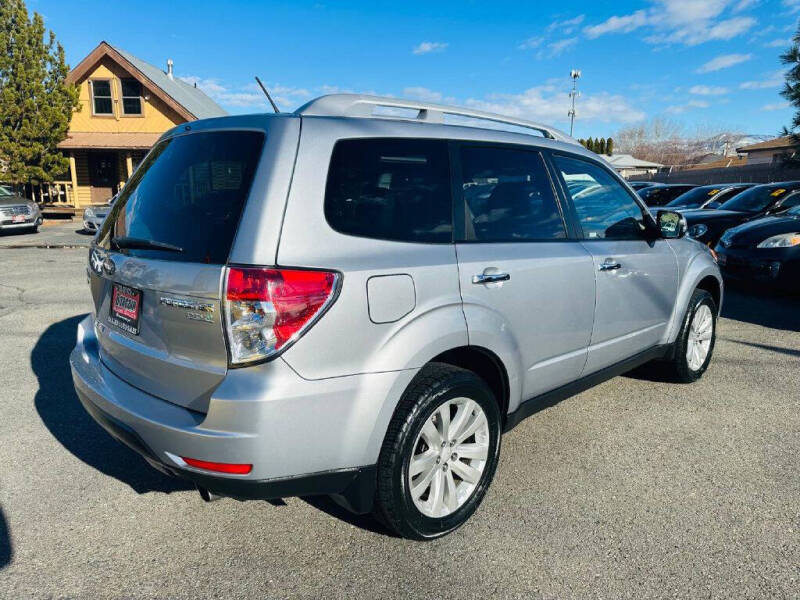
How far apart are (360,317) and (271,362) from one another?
0.37 metres

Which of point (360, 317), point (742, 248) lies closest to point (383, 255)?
point (360, 317)

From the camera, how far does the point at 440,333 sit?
247 cm

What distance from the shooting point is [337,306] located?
2.16 metres

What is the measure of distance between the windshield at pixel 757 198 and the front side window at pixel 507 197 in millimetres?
9686

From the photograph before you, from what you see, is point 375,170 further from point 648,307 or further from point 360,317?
point 648,307

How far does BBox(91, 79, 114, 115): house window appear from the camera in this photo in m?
24.3

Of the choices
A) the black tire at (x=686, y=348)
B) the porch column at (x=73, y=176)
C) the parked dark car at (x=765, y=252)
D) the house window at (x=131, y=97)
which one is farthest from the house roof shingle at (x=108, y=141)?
the black tire at (x=686, y=348)

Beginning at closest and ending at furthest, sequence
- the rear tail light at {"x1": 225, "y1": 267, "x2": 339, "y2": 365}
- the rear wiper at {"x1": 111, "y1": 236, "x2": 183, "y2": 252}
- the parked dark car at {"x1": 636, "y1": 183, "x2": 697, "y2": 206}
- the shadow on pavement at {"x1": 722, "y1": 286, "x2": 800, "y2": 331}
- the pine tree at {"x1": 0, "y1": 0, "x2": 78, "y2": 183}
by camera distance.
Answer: the rear tail light at {"x1": 225, "y1": 267, "x2": 339, "y2": 365} → the rear wiper at {"x1": 111, "y1": 236, "x2": 183, "y2": 252} → the shadow on pavement at {"x1": 722, "y1": 286, "x2": 800, "y2": 331} → the parked dark car at {"x1": 636, "y1": 183, "x2": 697, "y2": 206} → the pine tree at {"x1": 0, "y1": 0, "x2": 78, "y2": 183}

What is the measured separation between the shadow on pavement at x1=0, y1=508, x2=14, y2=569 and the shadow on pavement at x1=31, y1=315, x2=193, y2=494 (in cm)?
54

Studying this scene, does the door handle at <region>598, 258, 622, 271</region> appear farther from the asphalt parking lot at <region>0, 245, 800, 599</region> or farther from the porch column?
the porch column

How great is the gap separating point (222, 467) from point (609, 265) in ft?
8.06

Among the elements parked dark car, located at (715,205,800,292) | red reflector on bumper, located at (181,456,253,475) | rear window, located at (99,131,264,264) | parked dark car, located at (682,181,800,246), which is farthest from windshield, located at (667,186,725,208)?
red reflector on bumper, located at (181,456,253,475)

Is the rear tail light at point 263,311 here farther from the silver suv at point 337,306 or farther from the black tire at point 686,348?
the black tire at point 686,348

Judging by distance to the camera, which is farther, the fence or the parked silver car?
the fence
